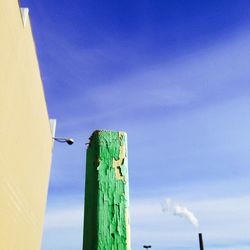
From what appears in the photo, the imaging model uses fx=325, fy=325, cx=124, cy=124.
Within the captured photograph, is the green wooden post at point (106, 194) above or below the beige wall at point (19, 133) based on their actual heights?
below

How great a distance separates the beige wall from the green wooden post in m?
2.18

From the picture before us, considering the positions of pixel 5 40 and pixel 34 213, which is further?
pixel 34 213

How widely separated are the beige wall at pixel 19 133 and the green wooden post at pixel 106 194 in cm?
218

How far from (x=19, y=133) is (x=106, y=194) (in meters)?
3.23

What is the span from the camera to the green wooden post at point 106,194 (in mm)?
1180

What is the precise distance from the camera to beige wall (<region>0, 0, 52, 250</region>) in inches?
135

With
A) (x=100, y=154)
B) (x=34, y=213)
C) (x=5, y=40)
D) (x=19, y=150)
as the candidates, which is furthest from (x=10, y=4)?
(x=34, y=213)

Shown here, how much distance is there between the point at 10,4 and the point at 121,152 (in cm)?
288

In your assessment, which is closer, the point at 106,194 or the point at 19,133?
the point at 106,194

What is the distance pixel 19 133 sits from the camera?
4195 millimetres

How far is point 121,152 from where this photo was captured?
4.48 ft

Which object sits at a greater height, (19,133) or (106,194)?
(19,133)

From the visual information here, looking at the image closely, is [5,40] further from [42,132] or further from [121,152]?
[42,132]

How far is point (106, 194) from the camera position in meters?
1.24
